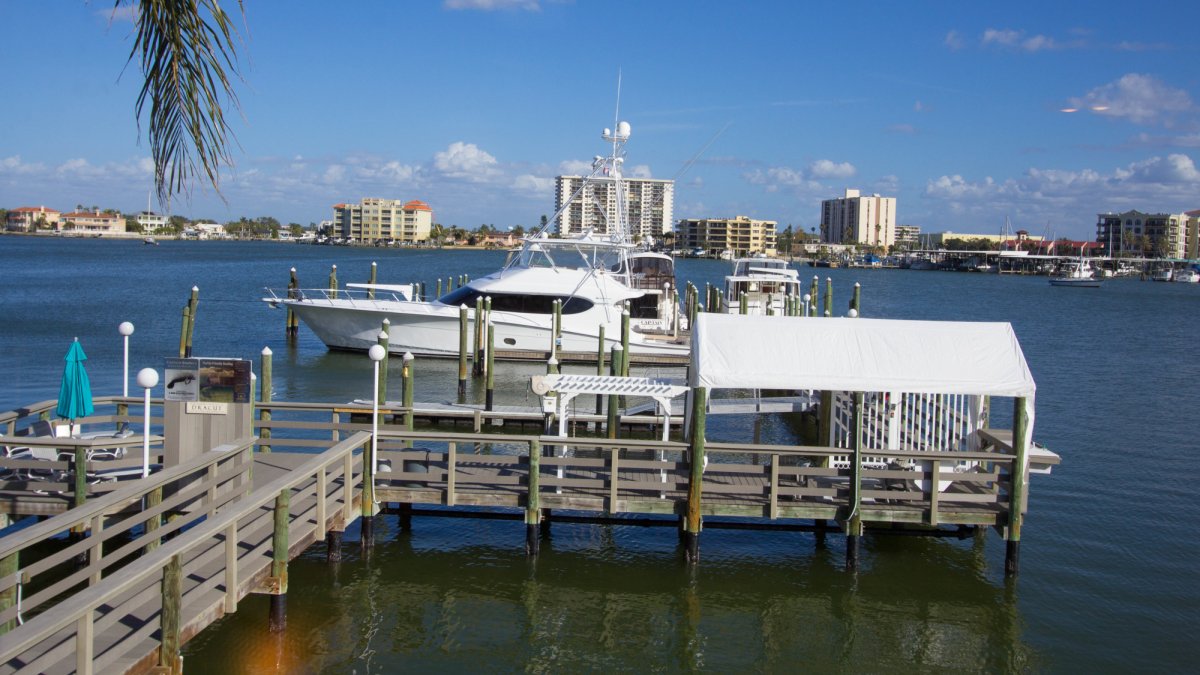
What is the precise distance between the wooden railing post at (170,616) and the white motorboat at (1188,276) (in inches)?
6673

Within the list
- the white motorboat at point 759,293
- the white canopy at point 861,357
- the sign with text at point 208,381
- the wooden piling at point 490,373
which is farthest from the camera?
the white motorboat at point 759,293

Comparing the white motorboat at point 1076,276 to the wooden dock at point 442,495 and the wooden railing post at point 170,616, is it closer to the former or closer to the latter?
the wooden dock at point 442,495

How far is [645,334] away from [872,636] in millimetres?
22990

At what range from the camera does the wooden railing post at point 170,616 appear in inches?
293

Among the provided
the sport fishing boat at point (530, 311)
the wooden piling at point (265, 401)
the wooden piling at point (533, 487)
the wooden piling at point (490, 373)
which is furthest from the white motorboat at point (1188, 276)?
the wooden piling at point (533, 487)

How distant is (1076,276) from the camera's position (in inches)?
5719

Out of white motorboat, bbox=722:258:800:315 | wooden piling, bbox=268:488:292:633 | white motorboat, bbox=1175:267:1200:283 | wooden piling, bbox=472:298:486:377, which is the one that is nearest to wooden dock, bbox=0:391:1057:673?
wooden piling, bbox=268:488:292:633

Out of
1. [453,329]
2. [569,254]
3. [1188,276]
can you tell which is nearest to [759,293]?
[569,254]

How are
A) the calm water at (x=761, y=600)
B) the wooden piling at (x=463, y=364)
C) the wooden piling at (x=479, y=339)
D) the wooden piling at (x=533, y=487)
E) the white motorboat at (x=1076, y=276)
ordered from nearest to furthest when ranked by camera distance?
the calm water at (x=761, y=600) → the wooden piling at (x=533, y=487) → the wooden piling at (x=463, y=364) → the wooden piling at (x=479, y=339) → the white motorboat at (x=1076, y=276)

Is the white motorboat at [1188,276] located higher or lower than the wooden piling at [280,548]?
higher

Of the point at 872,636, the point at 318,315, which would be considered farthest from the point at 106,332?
the point at 872,636

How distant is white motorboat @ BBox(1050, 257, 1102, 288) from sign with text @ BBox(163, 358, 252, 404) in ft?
443

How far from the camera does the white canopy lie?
1223cm

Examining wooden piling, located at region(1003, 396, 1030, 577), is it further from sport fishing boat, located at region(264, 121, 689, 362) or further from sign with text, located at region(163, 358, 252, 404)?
sport fishing boat, located at region(264, 121, 689, 362)
